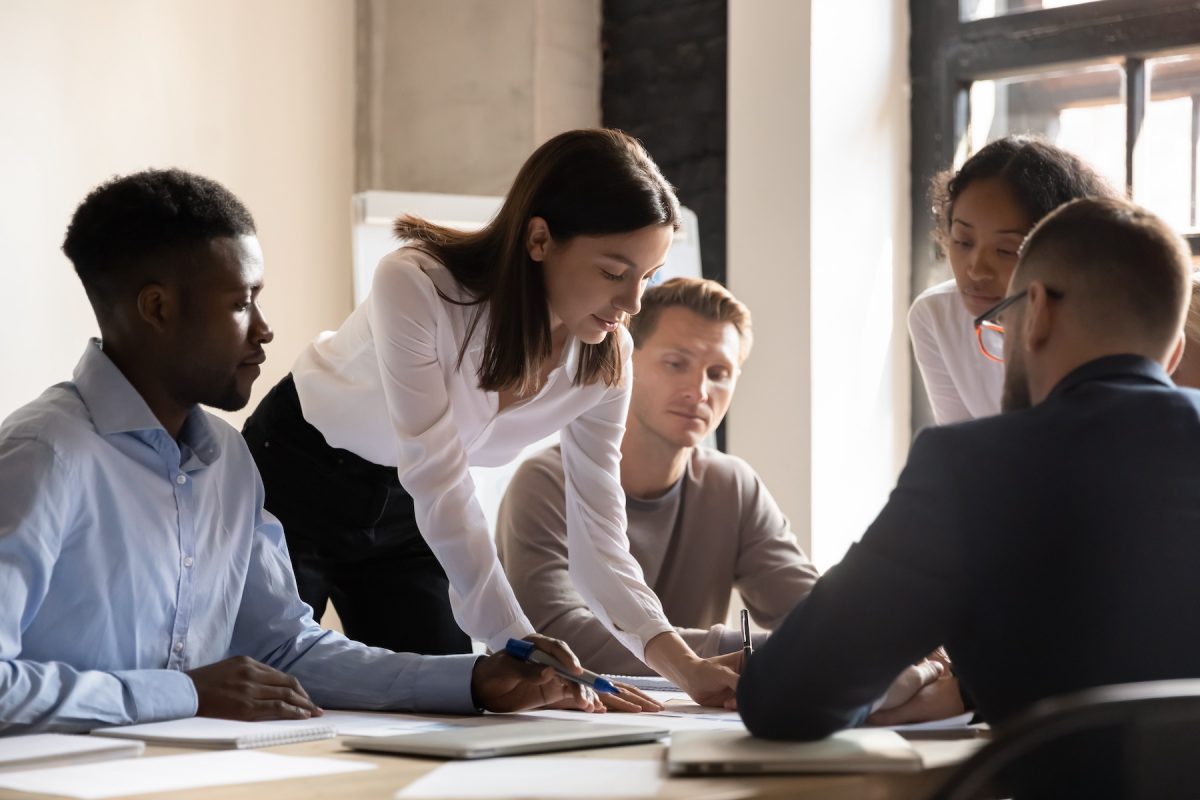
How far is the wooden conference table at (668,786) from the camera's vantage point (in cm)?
104

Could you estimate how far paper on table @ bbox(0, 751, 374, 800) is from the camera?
41.9 inches

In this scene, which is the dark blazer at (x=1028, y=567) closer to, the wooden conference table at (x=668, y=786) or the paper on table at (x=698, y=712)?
the wooden conference table at (x=668, y=786)

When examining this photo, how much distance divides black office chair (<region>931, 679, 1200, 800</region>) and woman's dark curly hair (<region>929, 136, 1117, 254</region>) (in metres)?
1.18

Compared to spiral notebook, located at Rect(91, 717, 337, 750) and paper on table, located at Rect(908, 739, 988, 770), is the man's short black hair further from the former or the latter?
paper on table, located at Rect(908, 739, 988, 770)

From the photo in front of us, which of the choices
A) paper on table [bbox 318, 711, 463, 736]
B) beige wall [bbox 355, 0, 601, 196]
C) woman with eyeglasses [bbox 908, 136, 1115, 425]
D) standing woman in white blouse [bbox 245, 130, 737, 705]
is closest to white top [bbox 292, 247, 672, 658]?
standing woman in white blouse [bbox 245, 130, 737, 705]

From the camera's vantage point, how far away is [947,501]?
114 centimetres

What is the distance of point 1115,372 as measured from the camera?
1212mm

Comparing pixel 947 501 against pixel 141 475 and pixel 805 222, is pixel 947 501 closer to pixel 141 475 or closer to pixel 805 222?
pixel 141 475

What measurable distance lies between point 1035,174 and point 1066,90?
1734 millimetres

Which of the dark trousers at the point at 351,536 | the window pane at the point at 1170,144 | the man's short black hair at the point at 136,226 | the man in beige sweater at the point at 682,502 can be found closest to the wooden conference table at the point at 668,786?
the man's short black hair at the point at 136,226

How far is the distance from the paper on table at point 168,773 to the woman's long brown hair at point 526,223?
0.85 m

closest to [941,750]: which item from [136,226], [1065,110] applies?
[136,226]

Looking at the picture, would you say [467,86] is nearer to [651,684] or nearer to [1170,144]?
[1170,144]

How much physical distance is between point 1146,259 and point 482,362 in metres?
1.00
